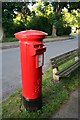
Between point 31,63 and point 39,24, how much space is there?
1252 inches

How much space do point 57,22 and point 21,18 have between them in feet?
18.1

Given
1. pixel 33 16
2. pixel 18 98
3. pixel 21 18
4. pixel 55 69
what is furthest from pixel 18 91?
pixel 33 16

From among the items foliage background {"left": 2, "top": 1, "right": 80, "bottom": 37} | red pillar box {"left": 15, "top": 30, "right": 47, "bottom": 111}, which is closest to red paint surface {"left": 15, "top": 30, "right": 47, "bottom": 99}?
red pillar box {"left": 15, "top": 30, "right": 47, "bottom": 111}

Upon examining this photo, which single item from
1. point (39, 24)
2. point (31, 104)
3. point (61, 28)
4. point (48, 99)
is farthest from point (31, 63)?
point (61, 28)

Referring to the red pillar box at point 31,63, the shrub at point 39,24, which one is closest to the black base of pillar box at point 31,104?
the red pillar box at point 31,63

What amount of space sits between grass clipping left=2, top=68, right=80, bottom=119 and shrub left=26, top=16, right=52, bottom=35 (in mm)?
27567

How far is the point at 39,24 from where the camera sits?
35812mm

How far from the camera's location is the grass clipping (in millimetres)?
4465

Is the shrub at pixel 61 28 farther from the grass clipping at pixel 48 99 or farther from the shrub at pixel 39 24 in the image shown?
the grass clipping at pixel 48 99

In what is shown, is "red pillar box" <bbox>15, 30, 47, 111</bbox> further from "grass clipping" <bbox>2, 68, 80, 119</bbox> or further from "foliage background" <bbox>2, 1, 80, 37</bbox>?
"foliage background" <bbox>2, 1, 80, 37</bbox>

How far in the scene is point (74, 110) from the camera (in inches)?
188

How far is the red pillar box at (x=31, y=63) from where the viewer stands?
4.32 m

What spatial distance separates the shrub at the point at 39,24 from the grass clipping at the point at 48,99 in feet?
90.4

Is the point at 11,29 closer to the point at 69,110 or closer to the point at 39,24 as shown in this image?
the point at 39,24
